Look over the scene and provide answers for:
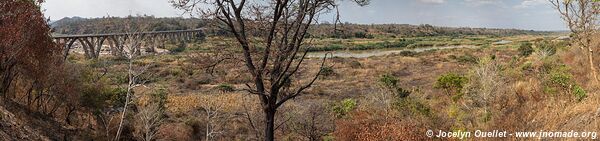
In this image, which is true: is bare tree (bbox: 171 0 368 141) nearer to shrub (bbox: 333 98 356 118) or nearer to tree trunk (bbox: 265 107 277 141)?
tree trunk (bbox: 265 107 277 141)

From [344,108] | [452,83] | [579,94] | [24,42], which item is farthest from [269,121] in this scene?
[452,83]

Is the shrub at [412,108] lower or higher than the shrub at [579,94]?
lower

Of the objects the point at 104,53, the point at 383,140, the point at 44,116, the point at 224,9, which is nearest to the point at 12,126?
the point at 44,116

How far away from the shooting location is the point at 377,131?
1123cm

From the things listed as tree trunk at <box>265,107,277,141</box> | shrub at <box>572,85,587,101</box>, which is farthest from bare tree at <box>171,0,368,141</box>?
shrub at <box>572,85,587,101</box>

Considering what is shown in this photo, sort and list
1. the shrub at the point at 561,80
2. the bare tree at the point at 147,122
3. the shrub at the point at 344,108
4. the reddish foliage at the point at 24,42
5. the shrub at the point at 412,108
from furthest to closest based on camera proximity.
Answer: the shrub at the point at 344,108 < the bare tree at the point at 147,122 < the shrub at the point at 412,108 < the reddish foliage at the point at 24,42 < the shrub at the point at 561,80

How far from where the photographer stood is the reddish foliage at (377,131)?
419 inches

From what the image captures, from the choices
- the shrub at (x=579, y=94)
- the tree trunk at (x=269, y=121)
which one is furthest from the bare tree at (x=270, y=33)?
the shrub at (x=579, y=94)

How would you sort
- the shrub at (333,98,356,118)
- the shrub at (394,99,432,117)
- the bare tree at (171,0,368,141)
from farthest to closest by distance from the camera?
the shrub at (333,98,356,118) → the shrub at (394,99,432,117) → the bare tree at (171,0,368,141)

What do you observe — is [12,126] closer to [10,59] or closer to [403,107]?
[10,59]

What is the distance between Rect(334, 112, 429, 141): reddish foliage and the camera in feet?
34.9

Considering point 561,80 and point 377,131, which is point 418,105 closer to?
point 561,80

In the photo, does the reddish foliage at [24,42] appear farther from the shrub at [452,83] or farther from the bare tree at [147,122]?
the shrub at [452,83]

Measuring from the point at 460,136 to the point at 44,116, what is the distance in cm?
1419
